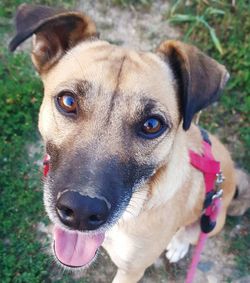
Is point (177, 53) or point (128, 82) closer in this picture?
point (128, 82)

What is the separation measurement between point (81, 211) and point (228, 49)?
370 cm

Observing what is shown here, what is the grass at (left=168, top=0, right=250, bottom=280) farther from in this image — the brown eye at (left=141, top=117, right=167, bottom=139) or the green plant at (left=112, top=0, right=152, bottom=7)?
the brown eye at (left=141, top=117, right=167, bottom=139)

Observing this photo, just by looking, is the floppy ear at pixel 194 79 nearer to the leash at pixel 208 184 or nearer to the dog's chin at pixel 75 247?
the leash at pixel 208 184

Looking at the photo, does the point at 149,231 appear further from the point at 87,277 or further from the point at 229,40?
the point at 229,40

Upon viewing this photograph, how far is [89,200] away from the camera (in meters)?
2.71

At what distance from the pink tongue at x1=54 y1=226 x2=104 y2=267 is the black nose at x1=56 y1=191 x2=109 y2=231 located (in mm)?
523

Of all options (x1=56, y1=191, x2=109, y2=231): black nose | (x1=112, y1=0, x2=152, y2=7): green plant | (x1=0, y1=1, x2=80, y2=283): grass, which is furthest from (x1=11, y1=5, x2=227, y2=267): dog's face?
(x1=112, y1=0, x2=152, y2=7): green plant

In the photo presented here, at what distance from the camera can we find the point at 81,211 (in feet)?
8.97

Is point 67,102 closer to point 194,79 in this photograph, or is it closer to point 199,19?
point 194,79

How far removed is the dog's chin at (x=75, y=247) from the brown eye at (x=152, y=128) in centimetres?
83

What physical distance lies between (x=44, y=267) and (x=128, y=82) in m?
2.30

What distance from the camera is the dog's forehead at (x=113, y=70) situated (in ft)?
9.93

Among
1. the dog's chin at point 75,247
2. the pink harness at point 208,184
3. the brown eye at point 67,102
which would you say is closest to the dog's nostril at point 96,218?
the dog's chin at point 75,247

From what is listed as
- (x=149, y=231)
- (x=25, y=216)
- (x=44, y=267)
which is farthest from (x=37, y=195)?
(x=149, y=231)
